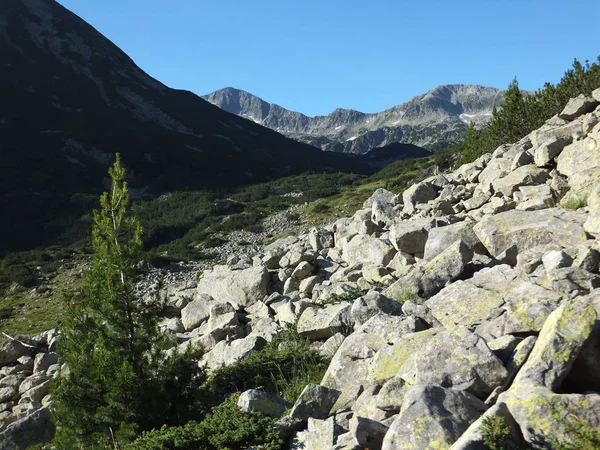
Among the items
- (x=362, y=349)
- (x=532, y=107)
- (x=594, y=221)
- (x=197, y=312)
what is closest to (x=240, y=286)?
(x=197, y=312)

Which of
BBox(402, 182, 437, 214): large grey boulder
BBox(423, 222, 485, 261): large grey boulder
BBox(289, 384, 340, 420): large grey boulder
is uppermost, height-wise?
BBox(402, 182, 437, 214): large grey boulder

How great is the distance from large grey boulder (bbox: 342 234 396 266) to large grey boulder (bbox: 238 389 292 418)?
740 cm

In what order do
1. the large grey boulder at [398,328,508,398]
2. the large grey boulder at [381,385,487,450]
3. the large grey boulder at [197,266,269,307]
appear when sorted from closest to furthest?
the large grey boulder at [381,385,487,450] < the large grey boulder at [398,328,508,398] < the large grey boulder at [197,266,269,307]

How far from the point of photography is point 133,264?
9.84 metres

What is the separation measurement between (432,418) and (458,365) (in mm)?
922

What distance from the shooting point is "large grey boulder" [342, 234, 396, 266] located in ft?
46.4

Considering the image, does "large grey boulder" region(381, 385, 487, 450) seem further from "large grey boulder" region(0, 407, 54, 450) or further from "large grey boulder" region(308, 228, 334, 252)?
"large grey boulder" region(308, 228, 334, 252)

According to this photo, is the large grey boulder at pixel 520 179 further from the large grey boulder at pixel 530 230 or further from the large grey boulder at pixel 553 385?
the large grey boulder at pixel 553 385

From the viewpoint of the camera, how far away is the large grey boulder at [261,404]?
702 cm

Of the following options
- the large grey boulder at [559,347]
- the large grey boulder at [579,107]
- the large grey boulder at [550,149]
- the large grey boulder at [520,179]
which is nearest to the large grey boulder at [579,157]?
the large grey boulder at [550,149]

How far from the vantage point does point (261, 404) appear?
7156 mm

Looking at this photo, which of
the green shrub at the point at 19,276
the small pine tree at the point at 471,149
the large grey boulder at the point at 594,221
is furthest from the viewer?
the green shrub at the point at 19,276

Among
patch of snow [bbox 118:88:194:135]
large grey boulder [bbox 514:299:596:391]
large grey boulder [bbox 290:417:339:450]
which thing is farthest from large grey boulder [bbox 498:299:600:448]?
patch of snow [bbox 118:88:194:135]

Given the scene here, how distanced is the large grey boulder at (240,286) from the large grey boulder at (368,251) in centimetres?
276
